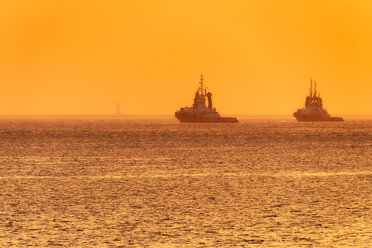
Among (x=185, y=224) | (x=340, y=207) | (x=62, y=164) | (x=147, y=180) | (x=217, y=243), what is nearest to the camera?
(x=217, y=243)

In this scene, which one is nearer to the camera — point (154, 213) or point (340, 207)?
point (154, 213)

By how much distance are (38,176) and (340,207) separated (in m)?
14.7

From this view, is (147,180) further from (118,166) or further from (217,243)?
(217,243)

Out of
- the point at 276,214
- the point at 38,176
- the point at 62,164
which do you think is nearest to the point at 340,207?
the point at 276,214

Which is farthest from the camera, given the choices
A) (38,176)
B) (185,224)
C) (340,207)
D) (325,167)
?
(325,167)

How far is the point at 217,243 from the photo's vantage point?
12.7 metres

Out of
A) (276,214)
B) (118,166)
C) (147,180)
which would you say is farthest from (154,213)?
(118,166)

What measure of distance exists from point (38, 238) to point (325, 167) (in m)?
22.5

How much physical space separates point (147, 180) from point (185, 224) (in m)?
11.2

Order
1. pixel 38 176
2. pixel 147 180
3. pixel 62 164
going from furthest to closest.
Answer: pixel 62 164 < pixel 38 176 < pixel 147 180

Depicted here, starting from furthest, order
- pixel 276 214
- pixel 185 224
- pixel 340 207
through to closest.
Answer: pixel 340 207 → pixel 276 214 → pixel 185 224

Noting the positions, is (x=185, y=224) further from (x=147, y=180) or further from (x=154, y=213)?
(x=147, y=180)

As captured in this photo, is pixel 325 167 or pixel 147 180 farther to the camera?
pixel 325 167

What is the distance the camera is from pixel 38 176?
91.9ft
